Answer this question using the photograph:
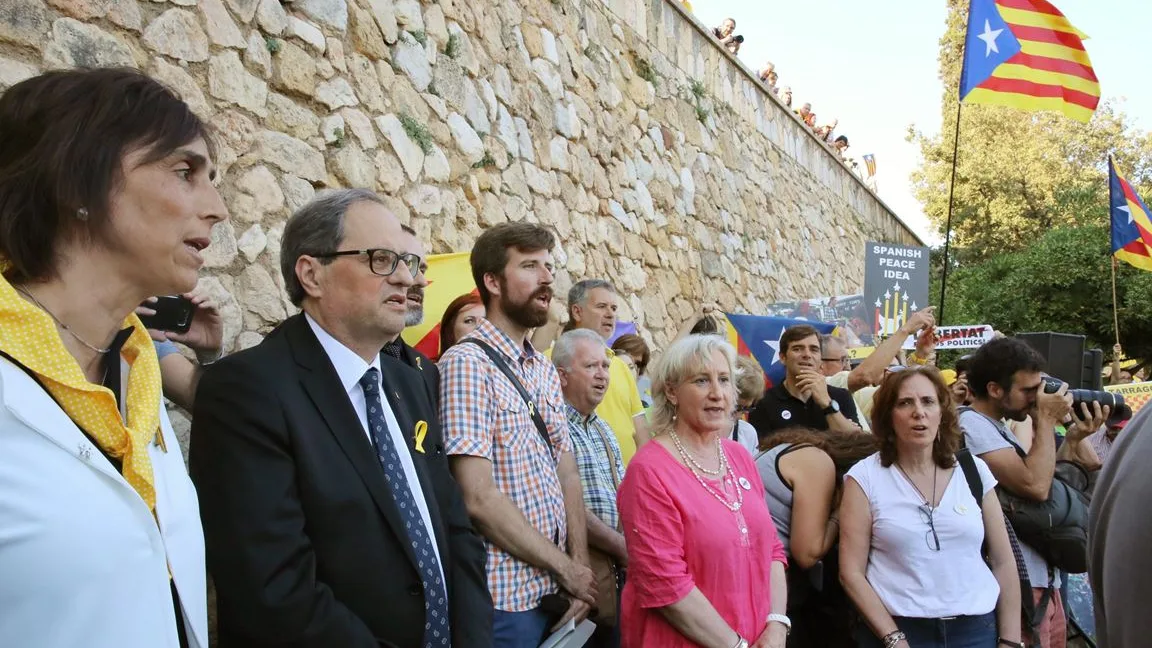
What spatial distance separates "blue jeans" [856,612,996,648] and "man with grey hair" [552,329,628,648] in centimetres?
98

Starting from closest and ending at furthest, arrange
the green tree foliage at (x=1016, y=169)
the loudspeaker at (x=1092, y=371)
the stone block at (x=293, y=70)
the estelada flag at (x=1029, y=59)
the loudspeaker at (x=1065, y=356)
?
the stone block at (x=293, y=70), the loudspeaker at (x=1065, y=356), the loudspeaker at (x=1092, y=371), the estelada flag at (x=1029, y=59), the green tree foliage at (x=1016, y=169)

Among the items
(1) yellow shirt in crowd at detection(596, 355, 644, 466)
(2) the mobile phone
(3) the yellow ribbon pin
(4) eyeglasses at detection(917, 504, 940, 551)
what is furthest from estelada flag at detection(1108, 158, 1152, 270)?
(2) the mobile phone

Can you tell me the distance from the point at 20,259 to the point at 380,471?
0.87m

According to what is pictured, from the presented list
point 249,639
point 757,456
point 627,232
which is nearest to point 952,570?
point 757,456

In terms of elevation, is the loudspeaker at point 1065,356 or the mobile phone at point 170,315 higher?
the mobile phone at point 170,315

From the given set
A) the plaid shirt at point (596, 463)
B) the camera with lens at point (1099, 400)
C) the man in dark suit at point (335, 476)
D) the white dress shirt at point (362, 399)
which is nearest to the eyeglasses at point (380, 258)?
the man in dark suit at point (335, 476)

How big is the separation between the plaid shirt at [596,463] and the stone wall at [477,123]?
1.48 m

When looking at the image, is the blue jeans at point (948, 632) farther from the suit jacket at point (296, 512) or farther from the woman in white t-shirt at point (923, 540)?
the suit jacket at point (296, 512)

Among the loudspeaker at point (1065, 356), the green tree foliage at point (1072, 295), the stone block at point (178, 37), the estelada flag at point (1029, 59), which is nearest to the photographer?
the stone block at point (178, 37)

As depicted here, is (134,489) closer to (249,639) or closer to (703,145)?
(249,639)

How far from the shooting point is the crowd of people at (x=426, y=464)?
1356 mm

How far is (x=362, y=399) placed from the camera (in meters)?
2.24

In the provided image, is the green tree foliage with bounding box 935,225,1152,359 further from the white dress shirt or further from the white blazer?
the white blazer

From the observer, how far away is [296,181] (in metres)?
4.38
